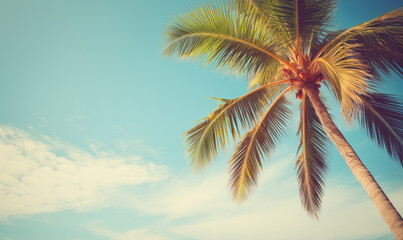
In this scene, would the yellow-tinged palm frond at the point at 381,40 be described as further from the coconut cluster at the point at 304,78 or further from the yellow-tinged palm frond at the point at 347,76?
the coconut cluster at the point at 304,78

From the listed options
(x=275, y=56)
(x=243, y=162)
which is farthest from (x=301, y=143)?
(x=275, y=56)

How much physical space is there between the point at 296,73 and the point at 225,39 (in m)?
1.74

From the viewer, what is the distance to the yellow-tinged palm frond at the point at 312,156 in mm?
5766

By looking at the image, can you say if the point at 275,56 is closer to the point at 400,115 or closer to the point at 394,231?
the point at 400,115

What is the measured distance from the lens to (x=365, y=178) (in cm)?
334

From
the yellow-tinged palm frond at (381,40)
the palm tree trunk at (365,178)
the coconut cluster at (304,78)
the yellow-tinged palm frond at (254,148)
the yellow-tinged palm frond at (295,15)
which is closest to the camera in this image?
the palm tree trunk at (365,178)

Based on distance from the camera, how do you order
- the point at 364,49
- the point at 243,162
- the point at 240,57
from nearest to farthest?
the point at 364,49 < the point at 240,57 < the point at 243,162

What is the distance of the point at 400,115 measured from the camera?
4.85 metres

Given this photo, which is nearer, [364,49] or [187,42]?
[364,49]

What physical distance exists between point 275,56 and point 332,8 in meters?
1.51

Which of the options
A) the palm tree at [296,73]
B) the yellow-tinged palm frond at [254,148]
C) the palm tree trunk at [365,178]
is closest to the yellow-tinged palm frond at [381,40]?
the palm tree at [296,73]

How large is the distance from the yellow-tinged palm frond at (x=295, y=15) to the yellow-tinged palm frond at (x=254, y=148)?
167 centimetres

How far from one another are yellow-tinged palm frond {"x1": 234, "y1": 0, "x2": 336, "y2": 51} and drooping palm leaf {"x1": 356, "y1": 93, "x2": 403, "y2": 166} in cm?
213

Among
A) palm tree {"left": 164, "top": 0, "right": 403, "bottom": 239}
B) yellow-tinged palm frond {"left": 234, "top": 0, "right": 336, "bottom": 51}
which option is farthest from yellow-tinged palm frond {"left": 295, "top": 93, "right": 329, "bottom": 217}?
yellow-tinged palm frond {"left": 234, "top": 0, "right": 336, "bottom": 51}
